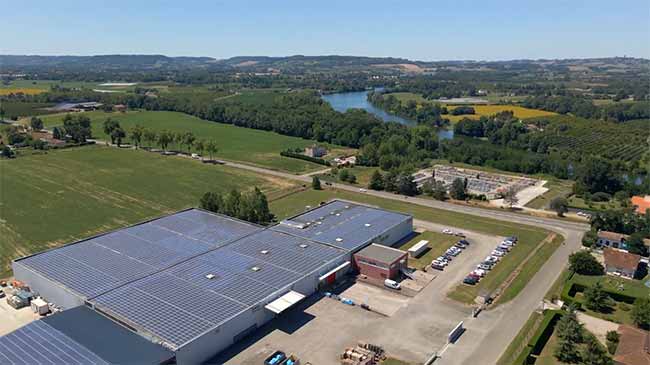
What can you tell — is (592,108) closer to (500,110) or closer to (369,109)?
(500,110)

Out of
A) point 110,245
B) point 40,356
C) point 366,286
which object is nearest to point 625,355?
point 366,286

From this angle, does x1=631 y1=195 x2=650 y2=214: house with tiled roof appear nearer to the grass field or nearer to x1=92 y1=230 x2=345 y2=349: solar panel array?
x1=92 y1=230 x2=345 y2=349: solar panel array

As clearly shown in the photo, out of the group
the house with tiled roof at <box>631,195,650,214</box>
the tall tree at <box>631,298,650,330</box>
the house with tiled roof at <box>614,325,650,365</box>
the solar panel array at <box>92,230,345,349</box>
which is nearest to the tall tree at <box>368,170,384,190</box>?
the solar panel array at <box>92,230,345,349</box>

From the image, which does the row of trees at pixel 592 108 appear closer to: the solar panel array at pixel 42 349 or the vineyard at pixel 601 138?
the vineyard at pixel 601 138

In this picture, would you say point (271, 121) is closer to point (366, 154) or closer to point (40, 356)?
point (366, 154)

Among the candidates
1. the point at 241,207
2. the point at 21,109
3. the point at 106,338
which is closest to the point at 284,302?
the point at 106,338

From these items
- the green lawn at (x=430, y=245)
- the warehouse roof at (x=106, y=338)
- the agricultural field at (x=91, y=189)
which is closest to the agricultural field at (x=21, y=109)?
the agricultural field at (x=91, y=189)
